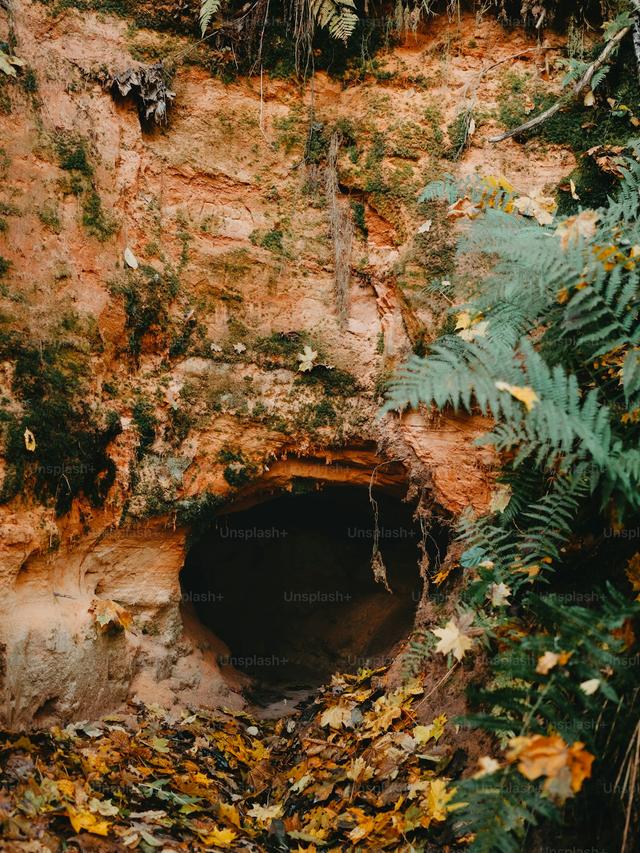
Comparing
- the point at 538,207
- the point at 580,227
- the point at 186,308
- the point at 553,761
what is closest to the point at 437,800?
the point at 553,761

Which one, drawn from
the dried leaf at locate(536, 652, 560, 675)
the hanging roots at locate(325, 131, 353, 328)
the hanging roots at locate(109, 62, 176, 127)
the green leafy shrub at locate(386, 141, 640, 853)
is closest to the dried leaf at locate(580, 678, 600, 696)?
the green leafy shrub at locate(386, 141, 640, 853)

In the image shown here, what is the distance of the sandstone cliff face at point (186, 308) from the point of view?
449 centimetres

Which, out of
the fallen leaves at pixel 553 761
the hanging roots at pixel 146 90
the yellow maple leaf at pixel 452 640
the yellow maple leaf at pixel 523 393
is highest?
the hanging roots at pixel 146 90

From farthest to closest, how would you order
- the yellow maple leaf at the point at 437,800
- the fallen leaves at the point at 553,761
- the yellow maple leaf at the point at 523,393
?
the yellow maple leaf at the point at 437,800, the yellow maple leaf at the point at 523,393, the fallen leaves at the point at 553,761

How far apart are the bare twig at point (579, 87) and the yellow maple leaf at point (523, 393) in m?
3.06

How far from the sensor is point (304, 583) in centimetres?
810

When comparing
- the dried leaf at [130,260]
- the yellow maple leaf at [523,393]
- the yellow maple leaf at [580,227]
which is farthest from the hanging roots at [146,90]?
the yellow maple leaf at [523,393]

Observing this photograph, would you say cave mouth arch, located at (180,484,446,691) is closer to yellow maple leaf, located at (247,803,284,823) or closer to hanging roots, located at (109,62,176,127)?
yellow maple leaf, located at (247,803,284,823)

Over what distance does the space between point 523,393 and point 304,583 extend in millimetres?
5912

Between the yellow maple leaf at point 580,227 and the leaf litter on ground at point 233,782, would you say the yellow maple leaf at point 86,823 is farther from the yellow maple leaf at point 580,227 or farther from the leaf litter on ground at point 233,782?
the yellow maple leaf at point 580,227

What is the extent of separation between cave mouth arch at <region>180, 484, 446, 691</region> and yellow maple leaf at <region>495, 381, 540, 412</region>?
3932mm

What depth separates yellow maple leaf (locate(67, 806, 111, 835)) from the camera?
311 cm

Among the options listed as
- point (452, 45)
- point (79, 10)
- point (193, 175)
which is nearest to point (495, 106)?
point (452, 45)

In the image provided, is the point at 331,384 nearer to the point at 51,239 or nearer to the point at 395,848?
the point at 51,239
